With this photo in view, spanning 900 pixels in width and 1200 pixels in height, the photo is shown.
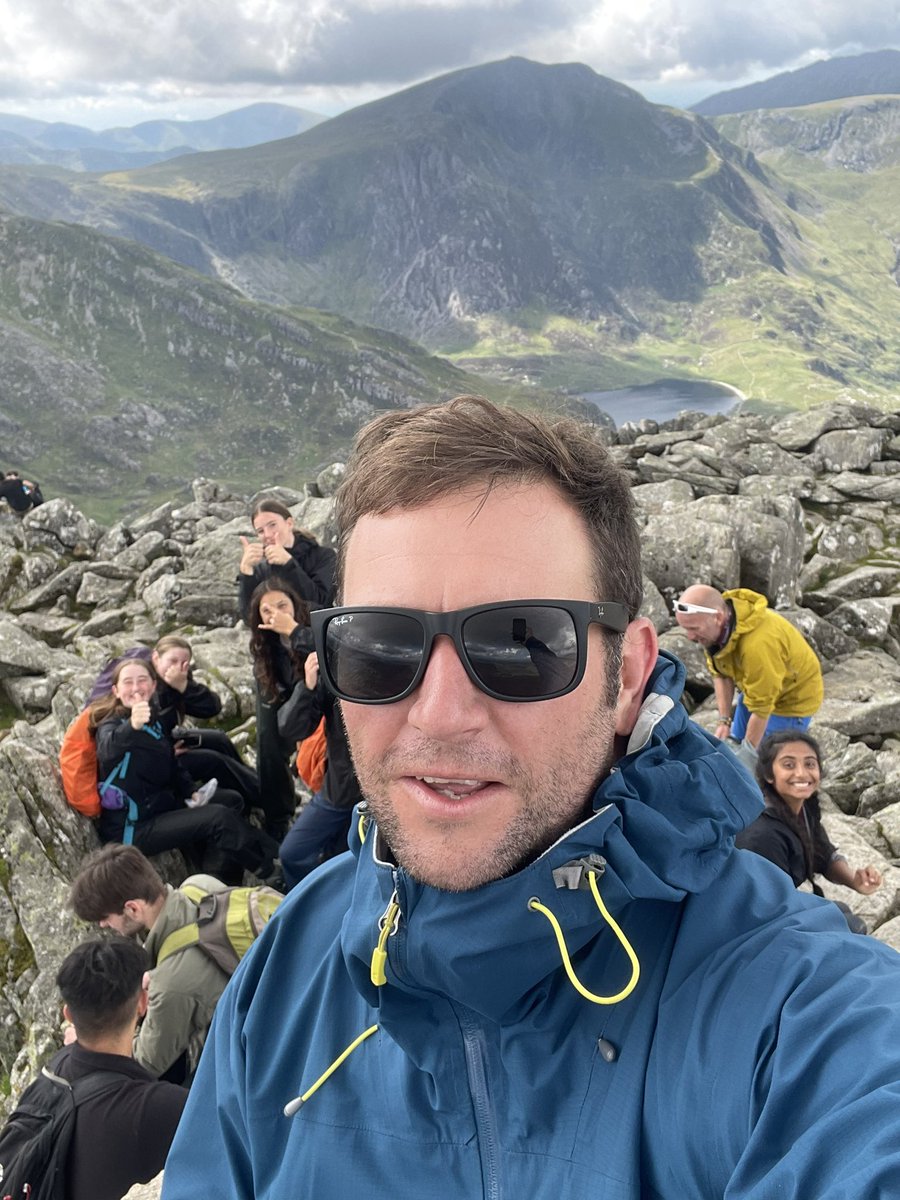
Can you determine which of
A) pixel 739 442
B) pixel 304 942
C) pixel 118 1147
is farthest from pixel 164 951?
pixel 739 442

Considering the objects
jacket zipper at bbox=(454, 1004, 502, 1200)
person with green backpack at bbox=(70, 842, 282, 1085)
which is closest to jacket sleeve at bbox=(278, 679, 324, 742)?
person with green backpack at bbox=(70, 842, 282, 1085)

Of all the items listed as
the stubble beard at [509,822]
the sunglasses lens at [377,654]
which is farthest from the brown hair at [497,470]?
the stubble beard at [509,822]

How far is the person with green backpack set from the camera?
727cm

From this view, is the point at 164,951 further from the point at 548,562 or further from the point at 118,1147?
the point at 548,562

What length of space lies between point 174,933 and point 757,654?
325 inches

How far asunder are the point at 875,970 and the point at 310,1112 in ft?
5.92

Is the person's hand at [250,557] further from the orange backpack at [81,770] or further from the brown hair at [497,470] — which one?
the brown hair at [497,470]

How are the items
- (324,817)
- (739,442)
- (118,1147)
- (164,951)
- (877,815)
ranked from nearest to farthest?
(118,1147), (164,951), (324,817), (877,815), (739,442)

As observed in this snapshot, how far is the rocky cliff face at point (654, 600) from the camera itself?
10.0 m

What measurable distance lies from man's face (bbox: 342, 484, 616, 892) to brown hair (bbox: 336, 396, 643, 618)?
6 centimetres

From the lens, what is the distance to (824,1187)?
198 centimetres

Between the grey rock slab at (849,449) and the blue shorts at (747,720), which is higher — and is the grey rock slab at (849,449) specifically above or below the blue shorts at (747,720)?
above

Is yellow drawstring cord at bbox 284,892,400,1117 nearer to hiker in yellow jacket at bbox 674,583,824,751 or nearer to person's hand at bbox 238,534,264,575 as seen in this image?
hiker in yellow jacket at bbox 674,583,824,751

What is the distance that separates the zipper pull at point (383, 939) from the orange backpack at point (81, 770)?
878 centimetres
